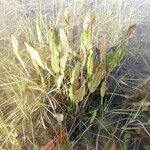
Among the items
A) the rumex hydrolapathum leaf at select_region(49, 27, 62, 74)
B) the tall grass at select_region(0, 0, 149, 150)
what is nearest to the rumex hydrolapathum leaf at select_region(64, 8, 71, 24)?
the tall grass at select_region(0, 0, 149, 150)

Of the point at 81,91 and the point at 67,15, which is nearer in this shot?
the point at 81,91

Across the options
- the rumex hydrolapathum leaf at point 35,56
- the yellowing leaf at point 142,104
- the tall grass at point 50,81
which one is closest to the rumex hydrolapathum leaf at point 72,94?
the tall grass at point 50,81

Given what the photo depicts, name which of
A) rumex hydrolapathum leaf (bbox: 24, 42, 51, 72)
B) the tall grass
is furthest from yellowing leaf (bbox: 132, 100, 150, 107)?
rumex hydrolapathum leaf (bbox: 24, 42, 51, 72)

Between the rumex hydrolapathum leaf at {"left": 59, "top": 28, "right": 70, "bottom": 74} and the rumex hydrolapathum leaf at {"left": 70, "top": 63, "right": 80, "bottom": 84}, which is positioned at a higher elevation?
the rumex hydrolapathum leaf at {"left": 59, "top": 28, "right": 70, "bottom": 74}

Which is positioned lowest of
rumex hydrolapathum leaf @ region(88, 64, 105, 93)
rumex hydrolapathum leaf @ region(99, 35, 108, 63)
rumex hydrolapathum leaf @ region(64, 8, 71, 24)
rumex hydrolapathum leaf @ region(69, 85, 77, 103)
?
rumex hydrolapathum leaf @ region(69, 85, 77, 103)

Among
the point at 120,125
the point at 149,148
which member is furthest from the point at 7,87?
the point at 149,148

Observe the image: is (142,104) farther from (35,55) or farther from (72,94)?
(35,55)

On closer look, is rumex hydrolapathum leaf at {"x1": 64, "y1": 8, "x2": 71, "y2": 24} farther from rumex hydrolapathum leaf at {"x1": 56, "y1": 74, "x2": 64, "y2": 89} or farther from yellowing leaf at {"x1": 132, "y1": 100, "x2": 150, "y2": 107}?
yellowing leaf at {"x1": 132, "y1": 100, "x2": 150, "y2": 107}

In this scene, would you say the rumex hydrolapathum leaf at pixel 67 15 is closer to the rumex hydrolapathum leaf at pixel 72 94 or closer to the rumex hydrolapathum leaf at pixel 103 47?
the rumex hydrolapathum leaf at pixel 103 47

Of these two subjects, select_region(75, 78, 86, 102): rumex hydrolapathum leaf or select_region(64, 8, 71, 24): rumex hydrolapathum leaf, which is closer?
select_region(75, 78, 86, 102): rumex hydrolapathum leaf

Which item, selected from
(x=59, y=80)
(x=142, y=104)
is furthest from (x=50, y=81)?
(x=142, y=104)
